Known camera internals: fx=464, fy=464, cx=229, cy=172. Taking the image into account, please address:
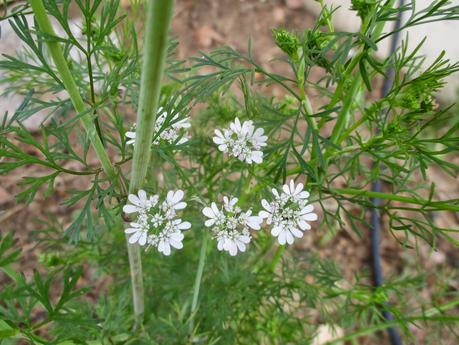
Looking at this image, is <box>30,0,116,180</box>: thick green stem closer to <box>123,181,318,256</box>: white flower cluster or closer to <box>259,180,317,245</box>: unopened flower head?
<box>123,181,318,256</box>: white flower cluster

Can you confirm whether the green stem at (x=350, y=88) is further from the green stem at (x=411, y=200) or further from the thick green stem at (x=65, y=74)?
the thick green stem at (x=65, y=74)

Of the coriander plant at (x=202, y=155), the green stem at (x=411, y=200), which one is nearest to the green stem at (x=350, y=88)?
the coriander plant at (x=202, y=155)

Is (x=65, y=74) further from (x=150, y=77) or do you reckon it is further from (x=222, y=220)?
(x=222, y=220)

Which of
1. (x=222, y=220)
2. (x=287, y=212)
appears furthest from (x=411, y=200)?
(x=222, y=220)

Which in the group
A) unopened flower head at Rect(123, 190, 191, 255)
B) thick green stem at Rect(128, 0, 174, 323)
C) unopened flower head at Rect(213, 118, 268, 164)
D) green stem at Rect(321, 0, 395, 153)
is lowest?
unopened flower head at Rect(123, 190, 191, 255)

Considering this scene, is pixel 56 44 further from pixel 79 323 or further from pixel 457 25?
pixel 457 25

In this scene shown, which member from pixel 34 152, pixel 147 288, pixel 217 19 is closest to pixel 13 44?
pixel 34 152

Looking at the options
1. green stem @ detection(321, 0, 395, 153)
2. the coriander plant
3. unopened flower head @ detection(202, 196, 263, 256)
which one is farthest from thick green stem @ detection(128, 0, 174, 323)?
green stem @ detection(321, 0, 395, 153)
